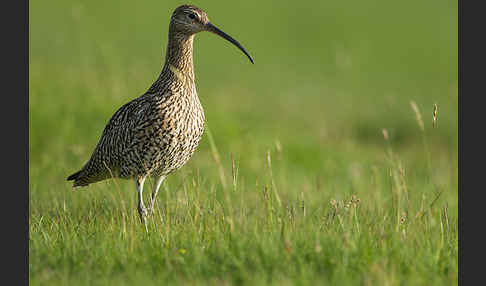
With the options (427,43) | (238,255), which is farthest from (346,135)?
(427,43)

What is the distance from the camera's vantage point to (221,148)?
10.9 metres

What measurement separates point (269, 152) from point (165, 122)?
1523mm

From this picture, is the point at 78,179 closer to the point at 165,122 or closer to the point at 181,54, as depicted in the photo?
the point at 165,122

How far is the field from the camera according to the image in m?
4.29

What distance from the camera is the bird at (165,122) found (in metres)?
5.88

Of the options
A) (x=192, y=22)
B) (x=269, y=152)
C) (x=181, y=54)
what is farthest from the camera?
(x=181, y=54)

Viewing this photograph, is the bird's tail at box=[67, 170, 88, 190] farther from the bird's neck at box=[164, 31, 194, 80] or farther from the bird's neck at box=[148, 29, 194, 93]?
the bird's neck at box=[164, 31, 194, 80]

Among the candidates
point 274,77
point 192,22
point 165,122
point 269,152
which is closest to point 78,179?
point 165,122

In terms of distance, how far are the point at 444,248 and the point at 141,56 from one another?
1888 cm

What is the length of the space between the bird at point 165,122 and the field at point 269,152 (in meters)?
0.42

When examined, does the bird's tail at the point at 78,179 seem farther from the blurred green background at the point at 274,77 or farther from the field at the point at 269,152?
the blurred green background at the point at 274,77

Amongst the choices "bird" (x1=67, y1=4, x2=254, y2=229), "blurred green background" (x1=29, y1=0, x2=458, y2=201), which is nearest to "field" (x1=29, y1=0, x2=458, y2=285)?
"blurred green background" (x1=29, y1=0, x2=458, y2=201)

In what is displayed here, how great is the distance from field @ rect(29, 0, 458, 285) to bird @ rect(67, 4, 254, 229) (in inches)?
16.6

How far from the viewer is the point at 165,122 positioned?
584 cm
